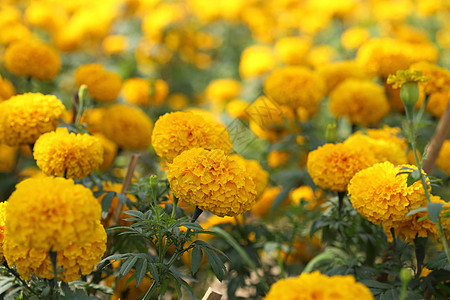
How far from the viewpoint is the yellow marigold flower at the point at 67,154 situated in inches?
54.8

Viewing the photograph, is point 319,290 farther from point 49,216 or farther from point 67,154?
point 67,154

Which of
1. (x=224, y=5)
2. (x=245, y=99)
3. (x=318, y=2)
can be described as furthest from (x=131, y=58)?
(x=318, y=2)

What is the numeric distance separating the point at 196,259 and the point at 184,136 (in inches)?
13.2

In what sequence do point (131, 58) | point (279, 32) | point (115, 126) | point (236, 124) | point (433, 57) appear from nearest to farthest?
point (236, 124)
point (115, 126)
point (433, 57)
point (131, 58)
point (279, 32)

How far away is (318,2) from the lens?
14.1ft

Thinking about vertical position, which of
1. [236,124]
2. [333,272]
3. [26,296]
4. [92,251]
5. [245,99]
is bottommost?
[245,99]

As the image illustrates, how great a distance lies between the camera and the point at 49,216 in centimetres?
94

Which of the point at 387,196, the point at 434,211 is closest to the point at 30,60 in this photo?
the point at 387,196

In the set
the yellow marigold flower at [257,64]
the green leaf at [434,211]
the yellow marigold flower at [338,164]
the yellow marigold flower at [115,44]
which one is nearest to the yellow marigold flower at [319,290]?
the green leaf at [434,211]

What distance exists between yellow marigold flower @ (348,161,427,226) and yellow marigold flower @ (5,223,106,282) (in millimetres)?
683

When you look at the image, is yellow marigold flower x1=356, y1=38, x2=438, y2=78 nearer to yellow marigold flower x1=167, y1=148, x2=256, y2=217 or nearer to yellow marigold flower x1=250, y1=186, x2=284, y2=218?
yellow marigold flower x1=250, y1=186, x2=284, y2=218

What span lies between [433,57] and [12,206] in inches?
107

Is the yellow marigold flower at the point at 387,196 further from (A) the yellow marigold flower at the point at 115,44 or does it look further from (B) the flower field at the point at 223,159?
(A) the yellow marigold flower at the point at 115,44

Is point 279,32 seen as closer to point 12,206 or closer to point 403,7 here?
point 403,7
